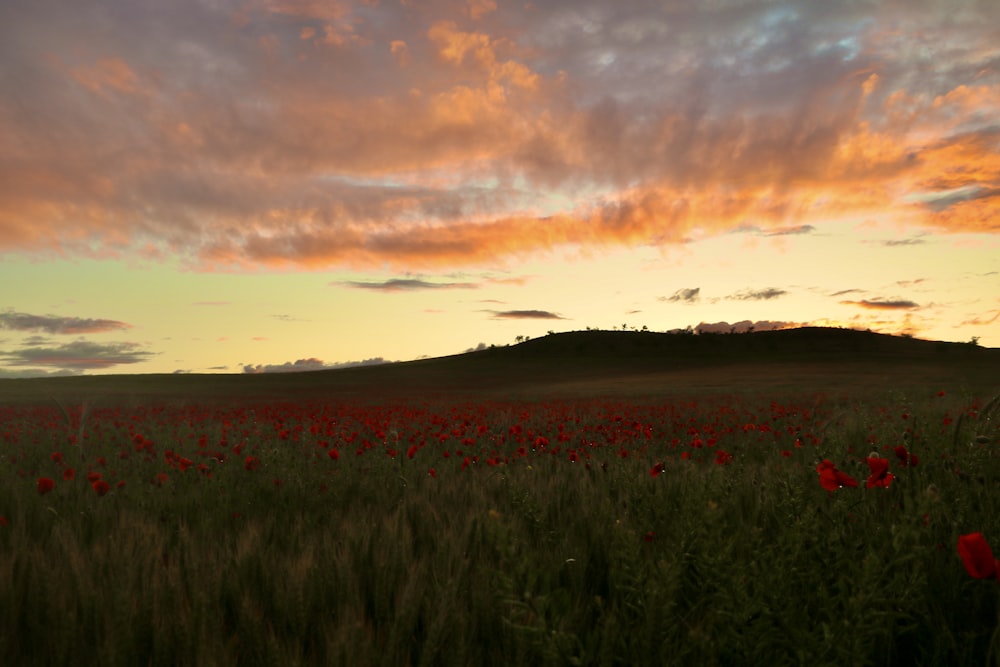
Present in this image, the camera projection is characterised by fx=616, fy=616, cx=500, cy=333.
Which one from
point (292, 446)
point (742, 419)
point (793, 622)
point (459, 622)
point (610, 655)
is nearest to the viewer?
point (610, 655)

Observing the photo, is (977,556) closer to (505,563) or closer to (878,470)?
(878,470)

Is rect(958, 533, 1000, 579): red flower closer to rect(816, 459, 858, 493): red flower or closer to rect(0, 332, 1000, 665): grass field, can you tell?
rect(0, 332, 1000, 665): grass field

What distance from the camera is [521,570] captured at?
182 centimetres

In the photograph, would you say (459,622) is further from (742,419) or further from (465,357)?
(465,357)

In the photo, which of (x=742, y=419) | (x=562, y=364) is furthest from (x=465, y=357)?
(x=742, y=419)

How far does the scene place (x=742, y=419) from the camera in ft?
34.6

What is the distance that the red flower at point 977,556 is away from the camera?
5.39 feet

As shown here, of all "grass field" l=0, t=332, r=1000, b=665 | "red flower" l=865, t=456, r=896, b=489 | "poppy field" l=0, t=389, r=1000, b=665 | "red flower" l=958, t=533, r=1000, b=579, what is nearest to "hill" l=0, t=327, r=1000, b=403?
"grass field" l=0, t=332, r=1000, b=665

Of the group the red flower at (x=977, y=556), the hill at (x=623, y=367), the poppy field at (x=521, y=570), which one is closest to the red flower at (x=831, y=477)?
the poppy field at (x=521, y=570)

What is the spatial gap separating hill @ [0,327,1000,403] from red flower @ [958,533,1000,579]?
107 feet

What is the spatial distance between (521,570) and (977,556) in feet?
4.05

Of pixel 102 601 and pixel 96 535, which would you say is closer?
pixel 102 601

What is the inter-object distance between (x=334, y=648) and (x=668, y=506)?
2.39 metres

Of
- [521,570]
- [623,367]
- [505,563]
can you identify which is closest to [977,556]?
[521,570]
